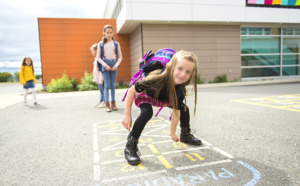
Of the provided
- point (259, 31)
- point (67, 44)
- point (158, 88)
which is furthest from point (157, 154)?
point (259, 31)

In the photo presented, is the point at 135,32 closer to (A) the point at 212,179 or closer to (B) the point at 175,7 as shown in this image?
(B) the point at 175,7

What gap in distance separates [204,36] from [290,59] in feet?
24.8

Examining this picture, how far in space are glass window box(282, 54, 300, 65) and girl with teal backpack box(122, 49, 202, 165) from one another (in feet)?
55.1

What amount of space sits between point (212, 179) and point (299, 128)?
2292mm

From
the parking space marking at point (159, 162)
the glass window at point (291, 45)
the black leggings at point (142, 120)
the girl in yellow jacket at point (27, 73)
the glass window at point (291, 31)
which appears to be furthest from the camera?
the glass window at point (291, 45)

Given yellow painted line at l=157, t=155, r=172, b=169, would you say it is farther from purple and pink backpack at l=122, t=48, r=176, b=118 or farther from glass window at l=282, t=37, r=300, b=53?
glass window at l=282, t=37, r=300, b=53

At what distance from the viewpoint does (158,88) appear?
2.23 metres

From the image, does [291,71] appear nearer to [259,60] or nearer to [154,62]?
[259,60]

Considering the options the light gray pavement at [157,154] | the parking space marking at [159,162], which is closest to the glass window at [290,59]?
the light gray pavement at [157,154]

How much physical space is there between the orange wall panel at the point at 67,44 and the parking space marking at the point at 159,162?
501 inches

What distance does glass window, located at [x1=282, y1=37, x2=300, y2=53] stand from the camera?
16.0 metres

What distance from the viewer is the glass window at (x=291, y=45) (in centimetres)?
1602

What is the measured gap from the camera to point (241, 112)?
461 centimetres

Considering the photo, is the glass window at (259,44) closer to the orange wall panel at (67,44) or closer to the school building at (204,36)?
the school building at (204,36)
